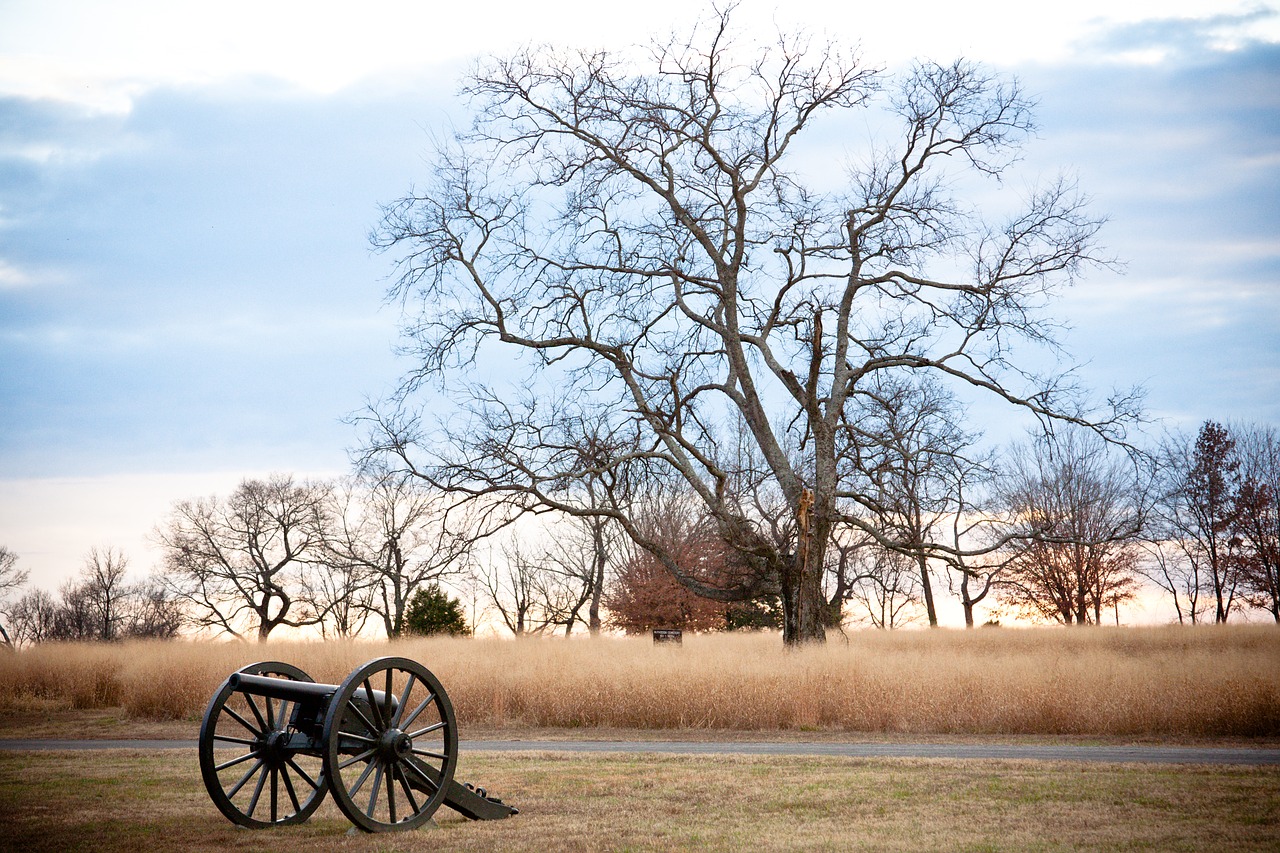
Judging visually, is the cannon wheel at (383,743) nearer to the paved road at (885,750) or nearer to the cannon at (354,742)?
the cannon at (354,742)

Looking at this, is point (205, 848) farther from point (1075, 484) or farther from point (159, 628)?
point (159, 628)

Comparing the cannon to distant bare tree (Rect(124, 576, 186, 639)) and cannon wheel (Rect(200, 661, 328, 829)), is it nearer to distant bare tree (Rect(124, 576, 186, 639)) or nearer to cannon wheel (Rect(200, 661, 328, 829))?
cannon wheel (Rect(200, 661, 328, 829))

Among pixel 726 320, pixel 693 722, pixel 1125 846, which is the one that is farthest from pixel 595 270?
pixel 1125 846

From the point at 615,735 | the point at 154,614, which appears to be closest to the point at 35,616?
the point at 154,614

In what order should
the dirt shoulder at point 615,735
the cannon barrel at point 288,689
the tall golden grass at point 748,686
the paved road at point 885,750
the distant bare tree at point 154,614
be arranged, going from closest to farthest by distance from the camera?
the cannon barrel at point 288,689 → the paved road at point 885,750 → the dirt shoulder at point 615,735 → the tall golden grass at point 748,686 → the distant bare tree at point 154,614

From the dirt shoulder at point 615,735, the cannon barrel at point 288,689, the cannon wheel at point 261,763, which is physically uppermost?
the cannon barrel at point 288,689

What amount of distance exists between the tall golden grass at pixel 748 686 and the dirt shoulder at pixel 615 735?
0.44m

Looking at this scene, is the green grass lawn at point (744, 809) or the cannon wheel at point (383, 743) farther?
the green grass lawn at point (744, 809)

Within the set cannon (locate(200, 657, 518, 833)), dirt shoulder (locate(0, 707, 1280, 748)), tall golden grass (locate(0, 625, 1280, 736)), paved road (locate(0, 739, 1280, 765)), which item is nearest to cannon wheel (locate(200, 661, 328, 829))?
cannon (locate(200, 657, 518, 833))

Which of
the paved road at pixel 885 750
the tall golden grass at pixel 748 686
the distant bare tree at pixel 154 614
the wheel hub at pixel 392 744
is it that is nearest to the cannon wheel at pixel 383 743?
the wheel hub at pixel 392 744

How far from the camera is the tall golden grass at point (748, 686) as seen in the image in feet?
49.9

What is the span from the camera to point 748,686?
656 inches

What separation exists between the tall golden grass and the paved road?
1940 millimetres

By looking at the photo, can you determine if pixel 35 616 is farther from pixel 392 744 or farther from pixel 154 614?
pixel 392 744
